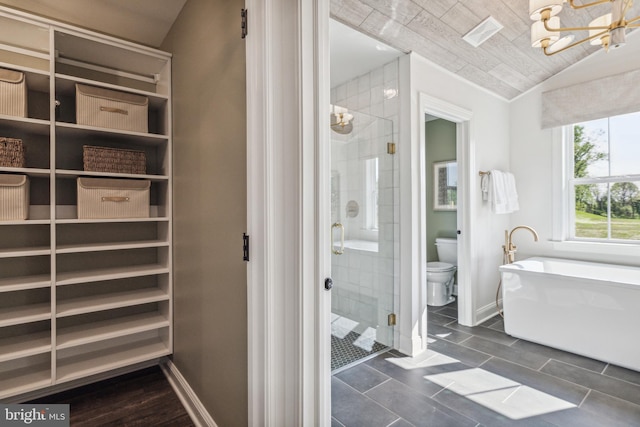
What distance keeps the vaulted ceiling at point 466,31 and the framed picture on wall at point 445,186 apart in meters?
1.16

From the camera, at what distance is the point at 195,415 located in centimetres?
174

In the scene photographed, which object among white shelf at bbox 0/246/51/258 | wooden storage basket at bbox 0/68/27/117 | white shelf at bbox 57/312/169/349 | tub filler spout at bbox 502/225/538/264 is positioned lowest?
white shelf at bbox 57/312/169/349

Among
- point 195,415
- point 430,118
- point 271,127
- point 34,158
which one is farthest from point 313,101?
point 430,118

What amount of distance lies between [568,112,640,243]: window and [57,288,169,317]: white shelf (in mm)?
3987

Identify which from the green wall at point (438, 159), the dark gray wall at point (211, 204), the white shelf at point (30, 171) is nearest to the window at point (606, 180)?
the green wall at point (438, 159)

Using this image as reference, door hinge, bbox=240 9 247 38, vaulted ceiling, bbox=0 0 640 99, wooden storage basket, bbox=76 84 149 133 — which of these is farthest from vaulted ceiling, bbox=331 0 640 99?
wooden storage basket, bbox=76 84 149 133

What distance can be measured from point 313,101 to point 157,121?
72.7 inches

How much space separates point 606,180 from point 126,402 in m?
4.45

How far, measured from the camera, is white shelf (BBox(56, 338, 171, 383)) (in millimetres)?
1890

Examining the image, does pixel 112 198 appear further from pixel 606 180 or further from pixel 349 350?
pixel 606 180

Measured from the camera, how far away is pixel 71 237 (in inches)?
84.7

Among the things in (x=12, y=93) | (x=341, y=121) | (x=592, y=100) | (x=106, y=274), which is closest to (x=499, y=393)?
(x=341, y=121)

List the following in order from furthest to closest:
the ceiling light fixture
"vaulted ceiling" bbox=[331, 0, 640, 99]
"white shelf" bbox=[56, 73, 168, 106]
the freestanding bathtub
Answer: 1. the ceiling light fixture
2. the freestanding bathtub
3. "vaulted ceiling" bbox=[331, 0, 640, 99]
4. "white shelf" bbox=[56, 73, 168, 106]

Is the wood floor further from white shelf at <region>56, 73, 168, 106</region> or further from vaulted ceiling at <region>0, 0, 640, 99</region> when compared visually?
vaulted ceiling at <region>0, 0, 640, 99</region>
